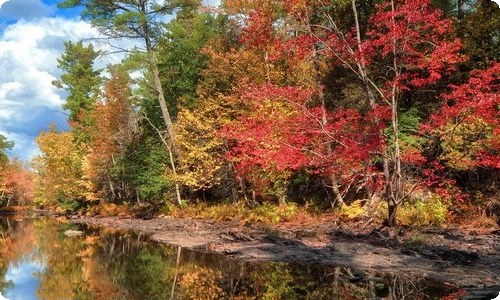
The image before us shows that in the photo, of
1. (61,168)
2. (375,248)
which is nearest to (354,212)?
(375,248)

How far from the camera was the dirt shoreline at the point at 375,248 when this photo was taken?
1003cm

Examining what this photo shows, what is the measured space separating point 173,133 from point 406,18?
55.5 ft

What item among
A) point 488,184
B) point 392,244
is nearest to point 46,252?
point 392,244

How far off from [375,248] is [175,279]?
575 centimetres

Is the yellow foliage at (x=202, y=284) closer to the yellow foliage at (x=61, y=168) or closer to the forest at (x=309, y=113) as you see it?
the forest at (x=309, y=113)

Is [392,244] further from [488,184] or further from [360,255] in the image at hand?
[488,184]

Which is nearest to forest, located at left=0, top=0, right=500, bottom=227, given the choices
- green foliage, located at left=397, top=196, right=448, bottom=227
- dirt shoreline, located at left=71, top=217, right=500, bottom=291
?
green foliage, located at left=397, top=196, right=448, bottom=227

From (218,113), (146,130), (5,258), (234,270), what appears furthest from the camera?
(146,130)

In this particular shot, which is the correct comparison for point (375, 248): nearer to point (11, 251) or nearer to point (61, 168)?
point (11, 251)

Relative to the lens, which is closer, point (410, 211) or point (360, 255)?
point (360, 255)

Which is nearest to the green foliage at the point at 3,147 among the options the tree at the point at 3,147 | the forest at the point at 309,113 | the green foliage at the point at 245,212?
the tree at the point at 3,147

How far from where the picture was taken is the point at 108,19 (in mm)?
25266

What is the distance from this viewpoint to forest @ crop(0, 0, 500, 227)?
588 inches

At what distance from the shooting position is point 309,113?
15.1 meters
